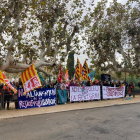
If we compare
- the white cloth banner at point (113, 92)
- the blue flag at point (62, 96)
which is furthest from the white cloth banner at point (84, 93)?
the white cloth banner at point (113, 92)

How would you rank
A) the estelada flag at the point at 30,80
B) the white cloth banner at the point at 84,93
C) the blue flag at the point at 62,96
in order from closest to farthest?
the estelada flag at the point at 30,80 → the blue flag at the point at 62,96 → the white cloth banner at the point at 84,93

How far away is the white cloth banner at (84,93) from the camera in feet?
42.4

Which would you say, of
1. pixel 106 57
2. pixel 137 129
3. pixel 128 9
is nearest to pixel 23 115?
pixel 137 129

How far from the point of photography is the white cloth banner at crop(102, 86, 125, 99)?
14906 millimetres

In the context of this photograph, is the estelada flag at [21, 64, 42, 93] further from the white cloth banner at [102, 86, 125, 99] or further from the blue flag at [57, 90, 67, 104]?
the white cloth banner at [102, 86, 125, 99]

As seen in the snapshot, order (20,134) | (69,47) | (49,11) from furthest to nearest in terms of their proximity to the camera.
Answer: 1. (69,47)
2. (49,11)
3. (20,134)

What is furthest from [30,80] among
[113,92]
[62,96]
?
[113,92]

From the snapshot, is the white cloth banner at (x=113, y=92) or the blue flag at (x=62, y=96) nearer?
the blue flag at (x=62, y=96)

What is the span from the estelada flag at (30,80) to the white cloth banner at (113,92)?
6.84 metres

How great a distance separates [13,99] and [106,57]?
35.5ft

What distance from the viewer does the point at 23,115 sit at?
8.71 m

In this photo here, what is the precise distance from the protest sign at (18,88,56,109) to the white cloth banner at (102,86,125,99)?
17.1 ft

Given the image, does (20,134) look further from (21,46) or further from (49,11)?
(49,11)

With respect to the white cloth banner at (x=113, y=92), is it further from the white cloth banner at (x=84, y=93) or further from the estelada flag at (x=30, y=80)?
the estelada flag at (x=30, y=80)
